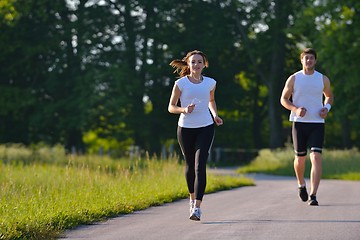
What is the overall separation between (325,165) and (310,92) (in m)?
19.4

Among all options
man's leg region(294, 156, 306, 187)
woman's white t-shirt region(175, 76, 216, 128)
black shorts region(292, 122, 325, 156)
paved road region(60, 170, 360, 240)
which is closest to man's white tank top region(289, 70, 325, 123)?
black shorts region(292, 122, 325, 156)

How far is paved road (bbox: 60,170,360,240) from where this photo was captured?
30.3 ft

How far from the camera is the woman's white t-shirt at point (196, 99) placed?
11.0 m

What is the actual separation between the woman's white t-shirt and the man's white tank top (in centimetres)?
206

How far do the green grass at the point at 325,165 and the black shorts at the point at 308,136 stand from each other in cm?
1338

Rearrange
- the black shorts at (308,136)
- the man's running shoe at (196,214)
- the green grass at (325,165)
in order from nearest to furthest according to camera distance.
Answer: the man's running shoe at (196,214), the black shorts at (308,136), the green grass at (325,165)

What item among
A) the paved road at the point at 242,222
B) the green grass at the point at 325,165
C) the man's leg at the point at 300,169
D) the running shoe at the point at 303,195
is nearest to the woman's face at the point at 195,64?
the paved road at the point at 242,222

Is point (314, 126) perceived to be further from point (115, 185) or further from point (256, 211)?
point (115, 185)

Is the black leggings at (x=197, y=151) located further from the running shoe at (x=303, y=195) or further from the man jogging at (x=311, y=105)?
the running shoe at (x=303, y=195)

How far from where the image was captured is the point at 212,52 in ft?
156

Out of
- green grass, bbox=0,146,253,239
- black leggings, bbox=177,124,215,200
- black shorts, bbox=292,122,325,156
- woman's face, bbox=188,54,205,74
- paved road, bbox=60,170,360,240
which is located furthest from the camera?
black shorts, bbox=292,122,325,156

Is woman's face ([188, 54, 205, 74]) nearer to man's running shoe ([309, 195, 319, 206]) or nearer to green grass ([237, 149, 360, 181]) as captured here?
man's running shoe ([309, 195, 319, 206])

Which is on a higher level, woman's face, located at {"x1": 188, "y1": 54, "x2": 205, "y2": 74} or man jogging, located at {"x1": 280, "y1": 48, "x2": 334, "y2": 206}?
woman's face, located at {"x1": 188, "y1": 54, "x2": 205, "y2": 74}

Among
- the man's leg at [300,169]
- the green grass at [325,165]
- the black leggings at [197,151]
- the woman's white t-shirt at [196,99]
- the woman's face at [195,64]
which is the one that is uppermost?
the woman's face at [195,64]
